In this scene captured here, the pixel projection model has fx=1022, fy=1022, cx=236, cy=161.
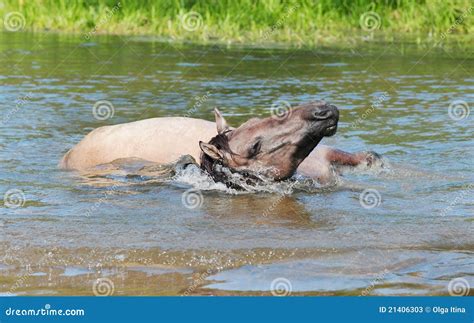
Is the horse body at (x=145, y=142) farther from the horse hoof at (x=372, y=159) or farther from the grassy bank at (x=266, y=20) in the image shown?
the grassy bank at (x=266, y=20)

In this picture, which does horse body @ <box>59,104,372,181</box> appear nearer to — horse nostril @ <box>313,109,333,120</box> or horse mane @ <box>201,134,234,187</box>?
horse mane @ <box>201,134,234,187</box>

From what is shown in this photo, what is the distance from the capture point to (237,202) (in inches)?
338

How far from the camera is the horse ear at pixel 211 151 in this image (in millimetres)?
8648

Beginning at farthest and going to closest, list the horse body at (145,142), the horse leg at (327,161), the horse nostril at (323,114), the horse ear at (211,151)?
the horse body at (145,142) < the horse leg at (327,161) < the horse ear at (211,151) < the horse nostril at (323,114)

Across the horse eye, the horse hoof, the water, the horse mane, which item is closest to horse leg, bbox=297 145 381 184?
the horse hoof

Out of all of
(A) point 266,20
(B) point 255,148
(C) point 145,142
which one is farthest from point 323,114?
(A) point 266,20

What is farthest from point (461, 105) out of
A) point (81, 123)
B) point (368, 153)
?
point (81, 123)

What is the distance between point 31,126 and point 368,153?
173 inches

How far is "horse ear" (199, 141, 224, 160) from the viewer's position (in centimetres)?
865

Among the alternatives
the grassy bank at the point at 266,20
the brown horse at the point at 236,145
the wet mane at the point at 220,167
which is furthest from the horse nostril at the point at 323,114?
the grassy bank at the point at 266,20

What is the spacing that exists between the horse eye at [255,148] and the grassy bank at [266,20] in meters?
11.3

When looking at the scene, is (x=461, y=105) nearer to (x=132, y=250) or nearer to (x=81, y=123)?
(x=81, y=123)

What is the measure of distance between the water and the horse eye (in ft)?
1.19

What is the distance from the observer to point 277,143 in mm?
8648
